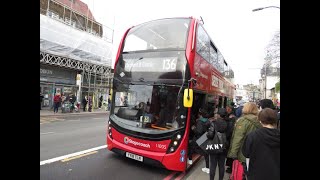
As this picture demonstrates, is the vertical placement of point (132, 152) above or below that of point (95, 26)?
below

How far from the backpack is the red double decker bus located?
0.83 meters

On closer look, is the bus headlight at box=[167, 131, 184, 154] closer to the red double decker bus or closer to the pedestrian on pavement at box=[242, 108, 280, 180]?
the red double decker bus

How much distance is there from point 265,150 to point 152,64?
377 centimetres

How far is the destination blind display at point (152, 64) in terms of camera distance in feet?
19.9

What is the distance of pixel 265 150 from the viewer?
306 centimetres

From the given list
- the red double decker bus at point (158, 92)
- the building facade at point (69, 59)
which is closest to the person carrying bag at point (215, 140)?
the red double decker bus at point (158, 92)

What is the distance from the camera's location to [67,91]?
25.1 meters

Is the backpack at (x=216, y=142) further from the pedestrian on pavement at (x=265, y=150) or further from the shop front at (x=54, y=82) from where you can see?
the shop front at (x=54, y=82)

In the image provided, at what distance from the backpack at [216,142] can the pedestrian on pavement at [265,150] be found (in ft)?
5.38

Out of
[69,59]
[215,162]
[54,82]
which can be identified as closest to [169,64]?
[215,162]

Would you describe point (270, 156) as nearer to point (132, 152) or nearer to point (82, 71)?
point (132, 152)
